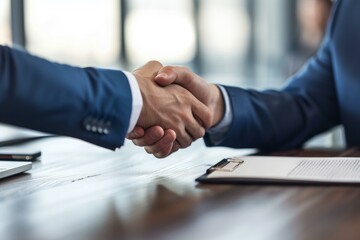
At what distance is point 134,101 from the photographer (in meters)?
1.07

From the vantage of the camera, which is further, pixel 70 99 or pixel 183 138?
pixel 183 138

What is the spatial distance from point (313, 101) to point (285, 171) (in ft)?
1.90

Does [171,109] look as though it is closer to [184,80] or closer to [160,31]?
[184,80]

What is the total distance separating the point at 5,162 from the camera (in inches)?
44.5

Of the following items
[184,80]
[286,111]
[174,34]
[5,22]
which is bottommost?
[174,34]

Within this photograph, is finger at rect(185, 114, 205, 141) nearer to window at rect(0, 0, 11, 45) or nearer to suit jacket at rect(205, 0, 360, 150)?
suit jacket at rect(205, 0, 360, 150)

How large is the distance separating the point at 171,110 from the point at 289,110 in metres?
0.37

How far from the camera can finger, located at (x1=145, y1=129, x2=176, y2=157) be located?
118 centimetres

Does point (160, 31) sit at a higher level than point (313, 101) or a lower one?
lower

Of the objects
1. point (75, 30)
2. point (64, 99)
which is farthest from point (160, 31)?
point (64, 99)

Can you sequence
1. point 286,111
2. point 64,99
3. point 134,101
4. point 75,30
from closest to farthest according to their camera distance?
point 64,99 → point 134,101 → point 286,111 → point 75,30

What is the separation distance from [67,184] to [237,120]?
0.46 metres

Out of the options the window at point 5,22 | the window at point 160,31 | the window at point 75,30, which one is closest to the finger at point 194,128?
the window at point 5,22

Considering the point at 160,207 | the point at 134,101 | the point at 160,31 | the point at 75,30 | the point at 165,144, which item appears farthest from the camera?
the point at 160,31
